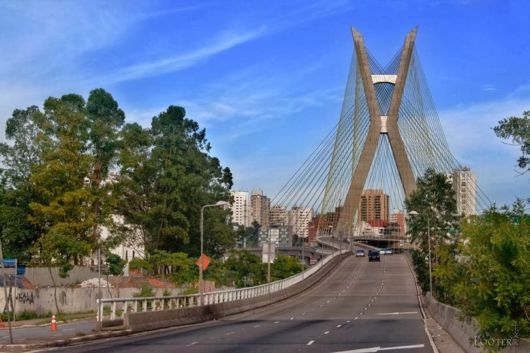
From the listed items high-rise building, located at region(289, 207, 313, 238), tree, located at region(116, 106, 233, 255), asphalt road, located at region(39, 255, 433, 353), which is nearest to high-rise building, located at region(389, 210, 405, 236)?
high-rise building, located at region(289, 207, 313, 238)

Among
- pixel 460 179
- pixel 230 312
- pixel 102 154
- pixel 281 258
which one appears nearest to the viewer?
pixel 230 312

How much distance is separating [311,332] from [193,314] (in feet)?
35.1

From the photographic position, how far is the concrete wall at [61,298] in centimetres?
4619

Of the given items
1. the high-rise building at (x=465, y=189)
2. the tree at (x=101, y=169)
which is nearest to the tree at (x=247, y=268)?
the tree at (x=101, y=169)

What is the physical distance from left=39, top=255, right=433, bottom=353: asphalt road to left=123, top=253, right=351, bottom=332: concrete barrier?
2.29 ft

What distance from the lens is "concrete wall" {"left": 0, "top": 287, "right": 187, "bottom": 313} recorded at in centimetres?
4619

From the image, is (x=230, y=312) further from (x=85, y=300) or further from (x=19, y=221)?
(x=19, y=221)

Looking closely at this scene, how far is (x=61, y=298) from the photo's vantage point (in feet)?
162

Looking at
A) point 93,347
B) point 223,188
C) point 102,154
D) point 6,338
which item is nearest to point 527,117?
point 93,347

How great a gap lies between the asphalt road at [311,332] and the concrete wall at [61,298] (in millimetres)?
10458

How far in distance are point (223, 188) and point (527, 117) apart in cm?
8433

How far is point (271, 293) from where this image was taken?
62656mm

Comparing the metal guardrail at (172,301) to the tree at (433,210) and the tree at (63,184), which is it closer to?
the tree at (433,210)

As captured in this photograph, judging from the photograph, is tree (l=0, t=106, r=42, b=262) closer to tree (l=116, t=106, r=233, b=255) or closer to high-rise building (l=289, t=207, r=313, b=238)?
tree (l=116, t=106, r=233, b=255)
